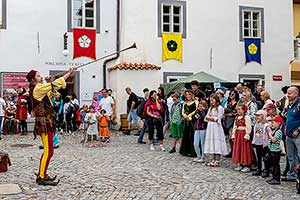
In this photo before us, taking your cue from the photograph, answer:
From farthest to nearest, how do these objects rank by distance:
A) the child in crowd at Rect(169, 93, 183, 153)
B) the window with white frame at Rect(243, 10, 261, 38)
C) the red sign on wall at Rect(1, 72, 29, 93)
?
the window with white frame at Rect(243, 10, 261, 38) → the red sign on wall at Rect(1, 72, 29, 93) → the child in crowd at Rect(169, 93, 183, 153)

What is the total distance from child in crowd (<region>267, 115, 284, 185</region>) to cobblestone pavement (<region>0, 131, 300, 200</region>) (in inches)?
8.0

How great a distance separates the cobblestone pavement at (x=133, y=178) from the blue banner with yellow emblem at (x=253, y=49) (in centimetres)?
1061

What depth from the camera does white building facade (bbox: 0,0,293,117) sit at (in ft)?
57.1

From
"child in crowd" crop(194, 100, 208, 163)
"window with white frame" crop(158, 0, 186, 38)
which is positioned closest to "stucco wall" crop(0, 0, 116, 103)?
"window with white frame" crop(158, 0, 186, 38)

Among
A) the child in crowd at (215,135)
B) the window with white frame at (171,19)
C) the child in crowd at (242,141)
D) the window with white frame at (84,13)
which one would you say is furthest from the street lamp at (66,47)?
the child in crowd at (242,141)

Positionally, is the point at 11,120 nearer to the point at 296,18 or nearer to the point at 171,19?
the point at 171,19

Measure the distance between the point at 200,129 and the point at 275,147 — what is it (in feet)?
8.26

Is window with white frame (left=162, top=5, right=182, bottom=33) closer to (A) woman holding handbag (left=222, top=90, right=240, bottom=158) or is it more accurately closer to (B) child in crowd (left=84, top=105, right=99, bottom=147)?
(B) child in crowd (left=84, top=105, right=99, bottom=147)

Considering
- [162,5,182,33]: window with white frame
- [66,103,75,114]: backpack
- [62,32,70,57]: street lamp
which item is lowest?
[66,103,75,114]: backpack

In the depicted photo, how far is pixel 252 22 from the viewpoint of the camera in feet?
68.5

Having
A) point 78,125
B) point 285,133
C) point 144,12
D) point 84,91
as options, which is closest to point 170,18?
point 144,12

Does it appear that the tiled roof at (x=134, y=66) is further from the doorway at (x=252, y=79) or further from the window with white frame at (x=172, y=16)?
the doorway at (x=252, y=79)

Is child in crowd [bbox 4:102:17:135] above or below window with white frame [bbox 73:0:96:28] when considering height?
below

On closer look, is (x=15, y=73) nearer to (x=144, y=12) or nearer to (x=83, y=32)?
(x=83, y=32)
